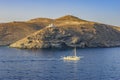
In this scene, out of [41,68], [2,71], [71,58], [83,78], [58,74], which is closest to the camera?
[83,78]

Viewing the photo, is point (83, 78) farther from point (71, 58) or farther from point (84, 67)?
point (71, 58)

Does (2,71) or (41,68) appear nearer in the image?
(2,71)

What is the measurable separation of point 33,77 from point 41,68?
18.5 meters

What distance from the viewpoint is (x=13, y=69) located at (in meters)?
98.7

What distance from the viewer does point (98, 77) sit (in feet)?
270

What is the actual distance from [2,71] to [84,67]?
21469mm

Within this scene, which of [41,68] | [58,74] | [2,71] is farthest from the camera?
[41,68]

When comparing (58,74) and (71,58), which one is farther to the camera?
(71,58)

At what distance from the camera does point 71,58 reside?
126062 mm

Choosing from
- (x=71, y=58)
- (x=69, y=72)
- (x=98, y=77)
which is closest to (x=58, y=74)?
(x=69, y=72)

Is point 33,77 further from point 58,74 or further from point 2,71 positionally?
point 2,71

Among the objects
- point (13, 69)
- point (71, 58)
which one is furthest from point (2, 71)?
point (71, 58)

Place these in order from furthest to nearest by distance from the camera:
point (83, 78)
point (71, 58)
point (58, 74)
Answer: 1. point (71, 58)
2. point (58, 74)
3. point (83, 78)

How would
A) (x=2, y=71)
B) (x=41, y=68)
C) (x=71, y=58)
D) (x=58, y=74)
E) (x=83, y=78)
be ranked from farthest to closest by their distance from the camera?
(x=71, y=58), (x=41, y=68), (x=2, y=71), (x=58, y=74), (x=83, y=78)
